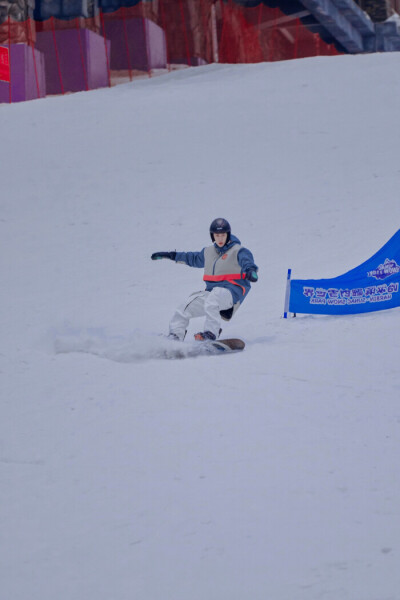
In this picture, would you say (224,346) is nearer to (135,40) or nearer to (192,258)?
(192,258)

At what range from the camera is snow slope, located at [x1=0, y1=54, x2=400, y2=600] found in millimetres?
2635

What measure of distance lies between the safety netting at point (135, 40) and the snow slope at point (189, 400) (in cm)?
668

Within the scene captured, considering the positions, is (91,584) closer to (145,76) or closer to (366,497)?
(366,497)

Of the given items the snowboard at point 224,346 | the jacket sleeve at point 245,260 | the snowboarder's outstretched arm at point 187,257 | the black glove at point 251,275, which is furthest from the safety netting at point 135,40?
the snowboard at point 224,346

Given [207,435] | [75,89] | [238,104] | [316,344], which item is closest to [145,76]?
[75,89]

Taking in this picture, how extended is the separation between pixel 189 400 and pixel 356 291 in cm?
365

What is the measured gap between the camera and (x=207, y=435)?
12.3 ft

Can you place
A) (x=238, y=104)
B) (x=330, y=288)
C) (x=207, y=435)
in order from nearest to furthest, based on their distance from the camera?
(x=207, y=435) < (x=330, y=288) < (x=238, y=104)

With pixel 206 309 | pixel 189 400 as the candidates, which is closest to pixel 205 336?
pixel 206 309

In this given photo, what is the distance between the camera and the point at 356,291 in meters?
7.37

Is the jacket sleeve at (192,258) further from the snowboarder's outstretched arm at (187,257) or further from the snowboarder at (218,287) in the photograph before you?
the snowboarder at (218,287)

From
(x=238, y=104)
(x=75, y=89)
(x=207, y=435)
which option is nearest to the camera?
(x=207, y=435)

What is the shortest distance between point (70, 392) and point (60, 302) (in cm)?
462

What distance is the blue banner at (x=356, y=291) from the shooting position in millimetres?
7348
